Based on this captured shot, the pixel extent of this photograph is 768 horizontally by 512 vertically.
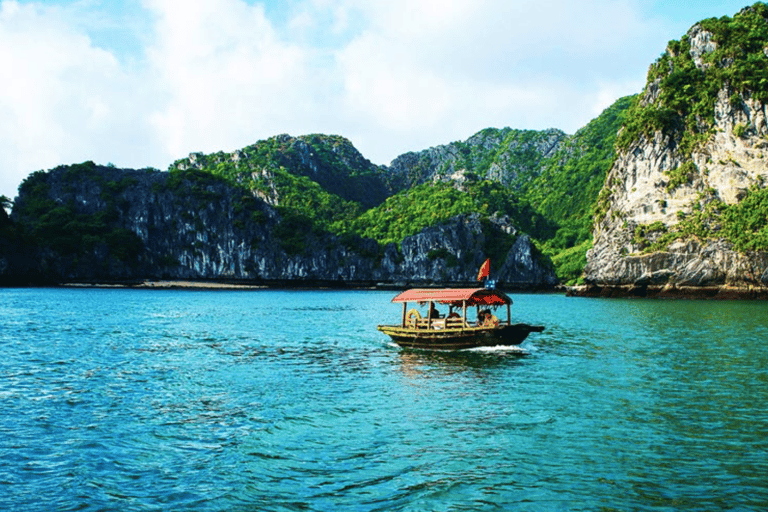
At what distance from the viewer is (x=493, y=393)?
74.3ft

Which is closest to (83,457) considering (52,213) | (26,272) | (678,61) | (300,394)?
(300,394)

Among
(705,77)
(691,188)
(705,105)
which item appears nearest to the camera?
(691,188)

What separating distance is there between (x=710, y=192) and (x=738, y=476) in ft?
347

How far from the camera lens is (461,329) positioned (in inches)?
1344

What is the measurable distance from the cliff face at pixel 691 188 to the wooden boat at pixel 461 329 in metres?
79.5

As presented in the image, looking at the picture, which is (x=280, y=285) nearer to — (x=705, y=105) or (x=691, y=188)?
(x=691, y=188)

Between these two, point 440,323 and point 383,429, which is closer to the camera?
point 383,429

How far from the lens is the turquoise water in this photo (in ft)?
41.1

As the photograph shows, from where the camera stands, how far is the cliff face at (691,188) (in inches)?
3927

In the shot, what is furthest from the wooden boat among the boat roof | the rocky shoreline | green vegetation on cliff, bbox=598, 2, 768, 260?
green vegetation on cliff, bbox=598, 2, 768, 260

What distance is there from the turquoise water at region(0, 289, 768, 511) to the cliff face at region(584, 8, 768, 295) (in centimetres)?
7379

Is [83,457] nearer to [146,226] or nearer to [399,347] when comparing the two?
[399,347]

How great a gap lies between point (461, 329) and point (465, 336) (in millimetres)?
488

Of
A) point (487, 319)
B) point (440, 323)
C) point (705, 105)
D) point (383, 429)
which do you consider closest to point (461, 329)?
point (487, 319)
